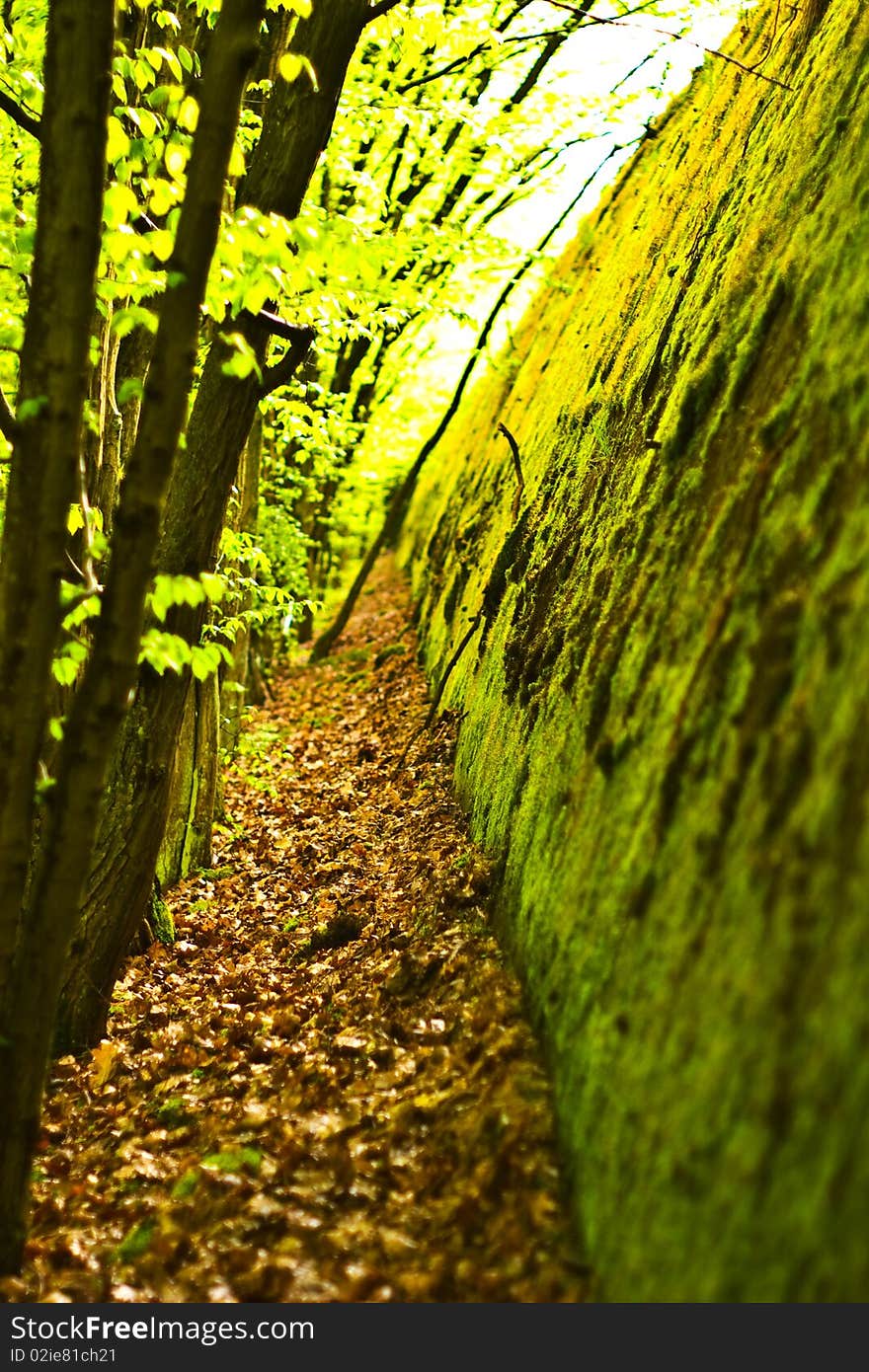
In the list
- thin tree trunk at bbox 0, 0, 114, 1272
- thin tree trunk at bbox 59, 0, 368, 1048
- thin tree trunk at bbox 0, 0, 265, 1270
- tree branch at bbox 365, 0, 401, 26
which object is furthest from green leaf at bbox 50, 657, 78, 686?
tree branch at bbox 365, 0, 401, 26

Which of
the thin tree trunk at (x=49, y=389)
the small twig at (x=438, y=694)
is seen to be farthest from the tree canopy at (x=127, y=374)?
the small twig at (x=438, y=694)

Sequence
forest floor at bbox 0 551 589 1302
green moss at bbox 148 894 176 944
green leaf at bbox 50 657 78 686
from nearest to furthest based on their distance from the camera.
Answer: forest floor at bbox 0 551 589 1302 < green leaf at bbox 50 657 78 686 < green moss at bbox 148 894 176 944

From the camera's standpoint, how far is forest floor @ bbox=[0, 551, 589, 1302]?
300cm

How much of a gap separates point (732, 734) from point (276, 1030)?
3.30 metres

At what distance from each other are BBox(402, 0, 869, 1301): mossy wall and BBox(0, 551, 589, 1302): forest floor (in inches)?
11.2

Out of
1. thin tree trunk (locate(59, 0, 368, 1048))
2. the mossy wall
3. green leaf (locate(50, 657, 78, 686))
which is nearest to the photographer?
the mossy wall

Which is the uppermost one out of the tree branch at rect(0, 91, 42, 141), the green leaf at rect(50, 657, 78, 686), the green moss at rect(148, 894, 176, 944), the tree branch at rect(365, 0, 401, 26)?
the tree branch at rect(365, 0, 401, 26)

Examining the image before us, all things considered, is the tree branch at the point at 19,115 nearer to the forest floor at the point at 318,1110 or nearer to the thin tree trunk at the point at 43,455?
the thin tree trunk at the point at 43,455

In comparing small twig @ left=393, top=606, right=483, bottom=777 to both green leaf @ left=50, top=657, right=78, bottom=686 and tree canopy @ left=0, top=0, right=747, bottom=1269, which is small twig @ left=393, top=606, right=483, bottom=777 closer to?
tree canopy @ left=0, top=0, right=747, bottom=1269

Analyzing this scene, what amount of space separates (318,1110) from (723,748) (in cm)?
254

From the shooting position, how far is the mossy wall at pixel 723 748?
1.95m

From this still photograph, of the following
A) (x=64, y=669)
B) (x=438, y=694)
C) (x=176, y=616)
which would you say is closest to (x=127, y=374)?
(x=176, y=616)

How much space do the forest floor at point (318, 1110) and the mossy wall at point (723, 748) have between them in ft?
0.93

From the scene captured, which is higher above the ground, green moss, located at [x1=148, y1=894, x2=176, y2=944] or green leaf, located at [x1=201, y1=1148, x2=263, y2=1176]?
green leaf, located at [x1=201, y1=1148, x2=263, y2=1176]
